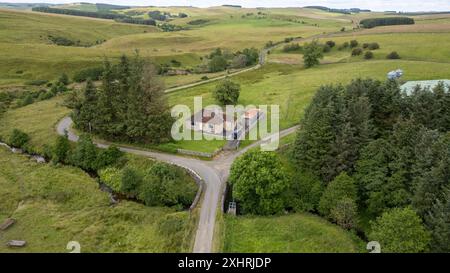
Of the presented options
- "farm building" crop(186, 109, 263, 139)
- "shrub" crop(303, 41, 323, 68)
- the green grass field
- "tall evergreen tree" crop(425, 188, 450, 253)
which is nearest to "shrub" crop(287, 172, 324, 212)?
"tall evergreen tree" crop(425, 188, 450, 253)

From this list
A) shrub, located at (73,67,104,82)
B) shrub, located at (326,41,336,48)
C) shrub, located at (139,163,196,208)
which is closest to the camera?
shrub, located at (139,163,196,208)

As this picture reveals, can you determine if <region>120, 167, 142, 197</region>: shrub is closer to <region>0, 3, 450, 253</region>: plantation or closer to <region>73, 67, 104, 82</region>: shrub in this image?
<region>0, 3, 450, 253</region>: plantation

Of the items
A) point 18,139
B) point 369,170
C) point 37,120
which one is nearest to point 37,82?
point 37,120

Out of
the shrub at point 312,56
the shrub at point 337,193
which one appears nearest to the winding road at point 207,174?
the shrub at point 337,193

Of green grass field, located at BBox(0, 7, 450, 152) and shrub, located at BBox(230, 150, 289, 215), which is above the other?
green grass field, located at BBox(0, 7, 450, 152)

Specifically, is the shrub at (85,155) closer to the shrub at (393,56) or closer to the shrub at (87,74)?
the shrub at (87,74)

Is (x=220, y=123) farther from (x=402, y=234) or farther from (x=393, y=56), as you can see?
(x=393, y=56)

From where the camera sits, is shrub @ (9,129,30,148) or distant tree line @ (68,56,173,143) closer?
distant tree line @ (68,56,173,143)

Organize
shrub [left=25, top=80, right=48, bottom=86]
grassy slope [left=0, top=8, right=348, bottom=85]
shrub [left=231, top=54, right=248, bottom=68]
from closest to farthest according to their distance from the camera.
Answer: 1. shrub [left=25, top=80, right=48, bottom=86]
2. grassy slope [left=0, top=8, right=348, bottom=85]
3. shrub [left=231, top=54, right=248, bottom=68]
